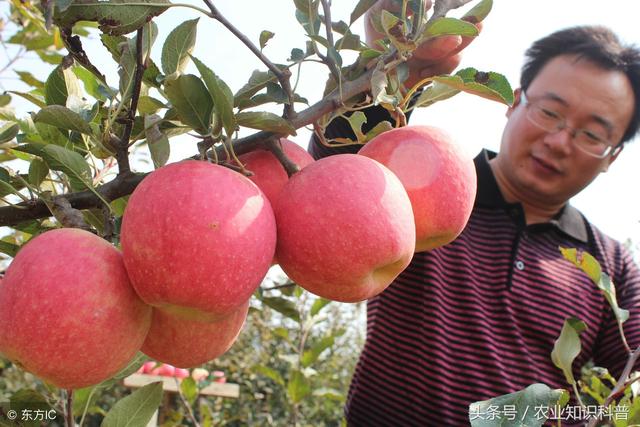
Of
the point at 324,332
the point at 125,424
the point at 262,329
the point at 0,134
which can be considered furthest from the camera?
the point at 324,332

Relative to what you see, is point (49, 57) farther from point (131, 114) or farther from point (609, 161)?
point (609, 161)

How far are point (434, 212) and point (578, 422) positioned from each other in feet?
5.22

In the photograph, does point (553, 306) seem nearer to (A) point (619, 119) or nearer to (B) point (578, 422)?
(B) point (578, 422)

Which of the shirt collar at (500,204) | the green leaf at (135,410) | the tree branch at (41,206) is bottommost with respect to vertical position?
the shirt collar at (500,204)

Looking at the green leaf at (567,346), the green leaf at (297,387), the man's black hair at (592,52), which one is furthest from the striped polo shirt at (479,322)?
the green leaf at (567,346)

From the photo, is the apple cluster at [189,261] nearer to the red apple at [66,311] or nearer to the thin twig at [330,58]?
the red apple at [66,311]

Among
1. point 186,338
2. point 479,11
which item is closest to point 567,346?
point 479,11

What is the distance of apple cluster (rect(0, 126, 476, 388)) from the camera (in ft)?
1.58

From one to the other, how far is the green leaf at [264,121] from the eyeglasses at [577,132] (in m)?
1.59

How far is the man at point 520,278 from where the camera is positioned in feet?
5.77

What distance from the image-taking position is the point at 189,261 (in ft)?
1.56

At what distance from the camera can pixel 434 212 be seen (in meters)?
0.60

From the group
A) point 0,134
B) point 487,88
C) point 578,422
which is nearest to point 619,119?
point 578,422

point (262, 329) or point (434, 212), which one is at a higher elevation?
point (434, 212)
